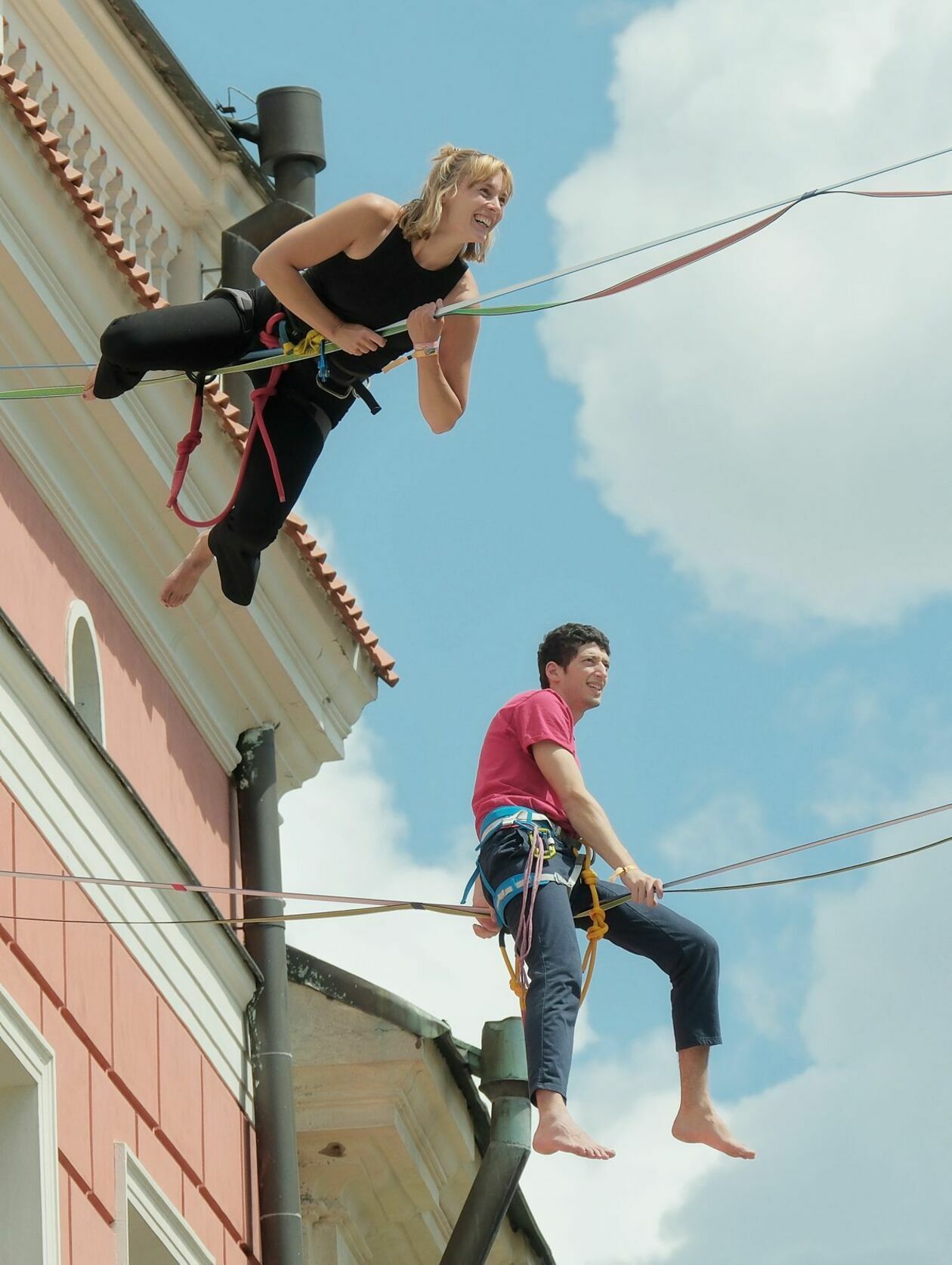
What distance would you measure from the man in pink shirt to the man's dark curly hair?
24mm

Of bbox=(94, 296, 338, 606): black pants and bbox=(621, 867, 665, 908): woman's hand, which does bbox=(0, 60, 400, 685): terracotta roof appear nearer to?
bbox=(94, 296, 338, 606): black pants

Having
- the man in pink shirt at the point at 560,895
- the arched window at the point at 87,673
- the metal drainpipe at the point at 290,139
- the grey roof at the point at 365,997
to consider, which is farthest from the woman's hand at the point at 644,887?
the metal drainpipe at the point at 290,139

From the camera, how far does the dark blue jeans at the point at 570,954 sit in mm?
8984

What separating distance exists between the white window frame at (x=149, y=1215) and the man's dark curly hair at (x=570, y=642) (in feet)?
7.76

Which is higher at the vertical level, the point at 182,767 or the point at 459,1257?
the point at 182,767

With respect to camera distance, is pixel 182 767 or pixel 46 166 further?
pixel 182 767

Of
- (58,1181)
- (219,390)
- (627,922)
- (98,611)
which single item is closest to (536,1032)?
(627,922)

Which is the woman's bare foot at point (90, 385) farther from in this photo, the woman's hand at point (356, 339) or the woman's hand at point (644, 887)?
the woman's hand at point (644, 887)

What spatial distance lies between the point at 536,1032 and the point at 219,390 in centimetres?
425

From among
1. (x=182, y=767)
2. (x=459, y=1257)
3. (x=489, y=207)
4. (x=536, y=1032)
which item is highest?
(x=182, y=767)

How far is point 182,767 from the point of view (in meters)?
12.5

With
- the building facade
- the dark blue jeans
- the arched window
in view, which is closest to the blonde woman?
the dark blue jeans

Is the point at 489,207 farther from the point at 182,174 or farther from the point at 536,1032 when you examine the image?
the point at 182,174

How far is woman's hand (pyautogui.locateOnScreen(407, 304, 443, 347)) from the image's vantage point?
870cm
